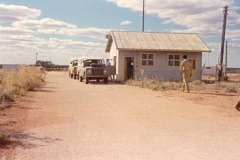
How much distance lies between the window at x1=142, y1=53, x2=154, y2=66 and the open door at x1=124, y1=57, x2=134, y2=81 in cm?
99

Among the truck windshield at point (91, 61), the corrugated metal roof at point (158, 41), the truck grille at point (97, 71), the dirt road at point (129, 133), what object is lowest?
the dirt road at point (129, 133)

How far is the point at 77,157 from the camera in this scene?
6.02 metres

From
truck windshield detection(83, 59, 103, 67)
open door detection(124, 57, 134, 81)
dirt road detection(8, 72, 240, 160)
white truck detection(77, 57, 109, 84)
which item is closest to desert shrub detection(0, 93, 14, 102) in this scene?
dirt road detection(8, 72, 240, 160)

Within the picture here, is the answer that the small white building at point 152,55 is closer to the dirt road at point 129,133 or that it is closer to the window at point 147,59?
the window at point 147,59

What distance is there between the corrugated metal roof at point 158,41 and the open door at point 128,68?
50.8 inches

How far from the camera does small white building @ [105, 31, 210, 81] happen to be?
2841 centimetres

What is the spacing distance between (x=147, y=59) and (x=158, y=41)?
7.28 feet

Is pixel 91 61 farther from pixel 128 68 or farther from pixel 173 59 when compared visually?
pixel 173 59

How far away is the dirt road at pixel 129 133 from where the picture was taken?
625 centimetres

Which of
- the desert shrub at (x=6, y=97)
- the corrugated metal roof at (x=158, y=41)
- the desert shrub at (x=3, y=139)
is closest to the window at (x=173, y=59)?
the corrugated metal roof at (x=158, y=41)

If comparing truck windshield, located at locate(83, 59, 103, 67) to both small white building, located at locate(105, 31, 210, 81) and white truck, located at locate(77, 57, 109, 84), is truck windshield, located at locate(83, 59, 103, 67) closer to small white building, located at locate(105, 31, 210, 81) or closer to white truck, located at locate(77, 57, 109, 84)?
white truck, located at locate(77, 57, 109, 84)

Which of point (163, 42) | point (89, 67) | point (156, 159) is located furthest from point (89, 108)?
point (163, 42)

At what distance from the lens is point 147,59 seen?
28.9 meters

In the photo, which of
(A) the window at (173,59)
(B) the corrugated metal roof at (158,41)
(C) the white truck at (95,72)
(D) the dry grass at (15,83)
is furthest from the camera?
(A) the window at (173,59)
